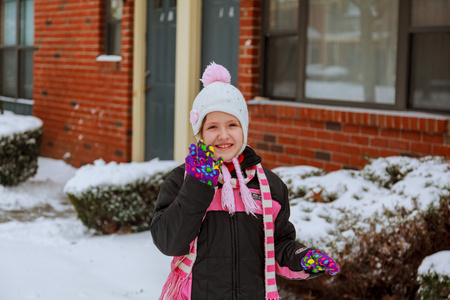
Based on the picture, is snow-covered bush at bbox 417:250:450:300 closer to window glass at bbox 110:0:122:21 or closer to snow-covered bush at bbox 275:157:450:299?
snow-covered bush at bbox 275:157:450:299

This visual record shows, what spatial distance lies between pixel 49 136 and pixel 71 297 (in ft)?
22.5

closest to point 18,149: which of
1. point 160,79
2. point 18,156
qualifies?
point 18,156

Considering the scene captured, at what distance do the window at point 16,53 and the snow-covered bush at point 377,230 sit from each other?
8511 millimetres

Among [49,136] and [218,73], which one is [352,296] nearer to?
[218,73]

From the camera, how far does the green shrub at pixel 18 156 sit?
8688 millimetres

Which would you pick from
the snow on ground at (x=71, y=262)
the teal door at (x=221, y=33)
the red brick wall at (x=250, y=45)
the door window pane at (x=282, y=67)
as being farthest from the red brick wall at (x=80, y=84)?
the door window pane at (x=282, y=67)

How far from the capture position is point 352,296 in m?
4.42

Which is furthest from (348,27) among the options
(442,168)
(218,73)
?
(218,73)

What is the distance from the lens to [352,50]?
6473 millimetres

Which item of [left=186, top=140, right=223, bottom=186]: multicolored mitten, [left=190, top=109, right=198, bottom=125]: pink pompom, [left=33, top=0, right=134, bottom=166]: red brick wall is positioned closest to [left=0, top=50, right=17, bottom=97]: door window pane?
[left=33, top=0, right=134, bottom=166]: red brick wall

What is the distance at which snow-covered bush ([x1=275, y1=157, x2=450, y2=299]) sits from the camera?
13.9ft

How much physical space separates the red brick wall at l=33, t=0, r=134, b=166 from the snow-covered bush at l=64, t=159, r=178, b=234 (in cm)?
278

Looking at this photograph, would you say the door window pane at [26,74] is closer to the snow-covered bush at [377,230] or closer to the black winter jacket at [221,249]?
the snow-covered bush at [377,230]

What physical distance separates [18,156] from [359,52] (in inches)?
186
